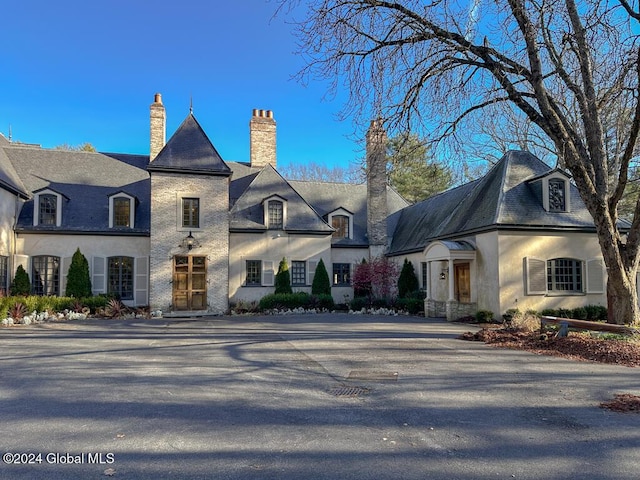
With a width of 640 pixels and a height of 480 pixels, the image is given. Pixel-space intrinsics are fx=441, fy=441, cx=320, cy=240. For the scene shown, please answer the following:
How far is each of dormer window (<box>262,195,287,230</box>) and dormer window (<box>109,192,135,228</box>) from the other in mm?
6044

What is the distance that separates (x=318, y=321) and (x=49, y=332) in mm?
8420

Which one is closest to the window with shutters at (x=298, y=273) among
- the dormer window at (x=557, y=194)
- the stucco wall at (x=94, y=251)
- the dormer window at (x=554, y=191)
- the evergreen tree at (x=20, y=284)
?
the stucco wall at (x=94, y=251)

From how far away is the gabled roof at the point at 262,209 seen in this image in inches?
829

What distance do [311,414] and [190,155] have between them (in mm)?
16277

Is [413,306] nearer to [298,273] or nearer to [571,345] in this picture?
[298,273]

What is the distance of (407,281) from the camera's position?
21219mm

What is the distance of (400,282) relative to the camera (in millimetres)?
21422

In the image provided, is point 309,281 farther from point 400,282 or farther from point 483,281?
point 483,281

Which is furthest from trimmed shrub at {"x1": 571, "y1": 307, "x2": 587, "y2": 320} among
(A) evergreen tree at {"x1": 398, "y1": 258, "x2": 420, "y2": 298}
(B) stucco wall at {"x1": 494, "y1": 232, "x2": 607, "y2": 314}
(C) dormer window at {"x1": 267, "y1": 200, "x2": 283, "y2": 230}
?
(C) dormer window at {"x1": 267, "y1": 200, "x2": 283, "y2": 230}

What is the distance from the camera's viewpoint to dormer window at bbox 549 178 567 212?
54.1 feet

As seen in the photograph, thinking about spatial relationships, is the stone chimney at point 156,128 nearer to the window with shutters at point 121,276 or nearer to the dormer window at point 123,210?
the dormer window at point 123,210

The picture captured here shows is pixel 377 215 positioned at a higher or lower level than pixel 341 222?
higher

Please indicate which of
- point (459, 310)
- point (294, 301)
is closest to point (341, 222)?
point (294, 301)

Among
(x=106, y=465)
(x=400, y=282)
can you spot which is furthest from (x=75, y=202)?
(x=106, y=465)
